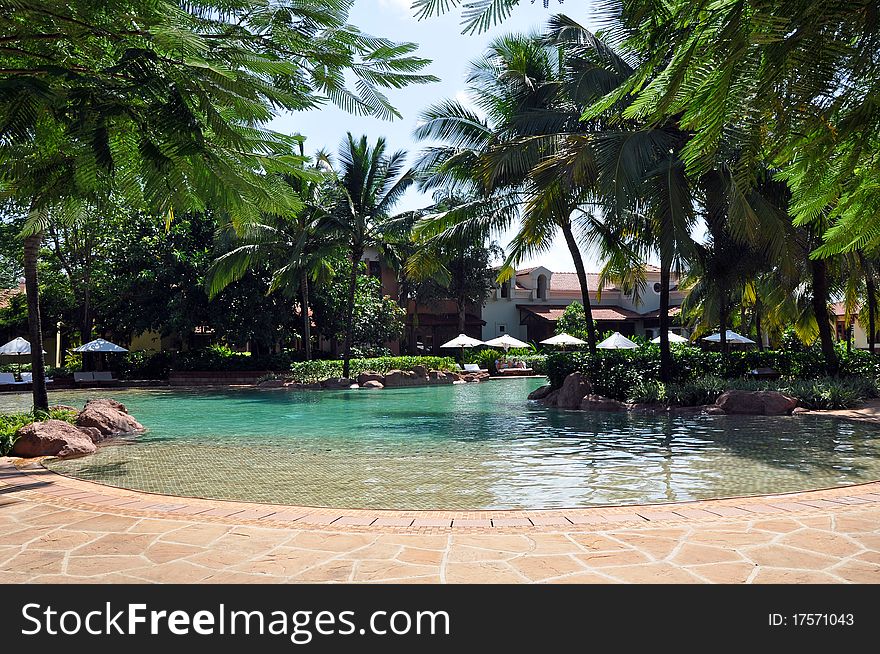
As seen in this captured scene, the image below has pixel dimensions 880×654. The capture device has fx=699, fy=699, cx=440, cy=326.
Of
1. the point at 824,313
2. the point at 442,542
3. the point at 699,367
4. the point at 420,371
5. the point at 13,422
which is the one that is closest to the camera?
the point at 442,542

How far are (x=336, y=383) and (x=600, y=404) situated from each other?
556 inches

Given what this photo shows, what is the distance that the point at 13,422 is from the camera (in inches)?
451

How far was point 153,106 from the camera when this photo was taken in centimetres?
371

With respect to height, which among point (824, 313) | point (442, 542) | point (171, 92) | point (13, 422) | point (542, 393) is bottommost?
point (542, 393)

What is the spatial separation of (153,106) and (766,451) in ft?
32.7

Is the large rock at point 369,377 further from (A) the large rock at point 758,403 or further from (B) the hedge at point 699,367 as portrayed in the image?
(A) the large rock at point 758,403

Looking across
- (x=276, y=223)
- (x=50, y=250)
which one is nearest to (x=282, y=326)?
(x=276, y=223)

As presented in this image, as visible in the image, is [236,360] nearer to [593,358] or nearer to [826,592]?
[593,358]

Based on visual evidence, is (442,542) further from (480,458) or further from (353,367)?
(353,367)

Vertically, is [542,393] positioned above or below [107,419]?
below

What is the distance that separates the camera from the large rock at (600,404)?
17609 millimetres

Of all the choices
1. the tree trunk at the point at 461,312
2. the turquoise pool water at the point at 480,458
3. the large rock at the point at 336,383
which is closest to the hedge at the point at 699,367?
the turquoise pool water at the point at 480,458

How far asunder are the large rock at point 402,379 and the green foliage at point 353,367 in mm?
763

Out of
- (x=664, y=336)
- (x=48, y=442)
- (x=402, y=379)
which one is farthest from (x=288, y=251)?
(x=48, y=442)
